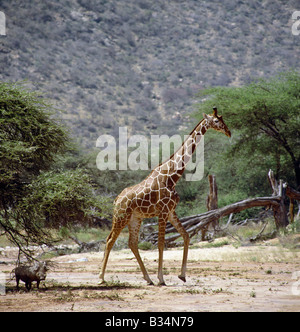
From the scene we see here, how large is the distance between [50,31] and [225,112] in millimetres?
42558

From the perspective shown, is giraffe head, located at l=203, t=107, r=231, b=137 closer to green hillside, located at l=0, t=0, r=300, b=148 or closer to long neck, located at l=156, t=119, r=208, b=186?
long neck, located at l=156, t=119, r=208, b=186

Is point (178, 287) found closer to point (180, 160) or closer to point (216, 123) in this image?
point (180, 160)

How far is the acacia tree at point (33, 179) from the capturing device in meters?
9.76

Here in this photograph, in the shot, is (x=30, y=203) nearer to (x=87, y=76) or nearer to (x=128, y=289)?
(x=128, y=289)

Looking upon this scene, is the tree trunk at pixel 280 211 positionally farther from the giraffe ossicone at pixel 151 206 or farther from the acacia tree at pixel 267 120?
the giraffe ossicone at pixel 151 206

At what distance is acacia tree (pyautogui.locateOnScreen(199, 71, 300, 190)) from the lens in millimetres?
24359

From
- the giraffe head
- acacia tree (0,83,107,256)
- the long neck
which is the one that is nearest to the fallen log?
the long neck

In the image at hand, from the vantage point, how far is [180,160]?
10.9m

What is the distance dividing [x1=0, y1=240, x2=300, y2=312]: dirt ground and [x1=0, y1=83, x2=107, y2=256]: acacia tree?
140 centimetres

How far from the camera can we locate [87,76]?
58062 millimetres

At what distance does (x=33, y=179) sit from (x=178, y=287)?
3.87m

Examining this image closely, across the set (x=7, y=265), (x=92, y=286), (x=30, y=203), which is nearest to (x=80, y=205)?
(x=30, y=203)

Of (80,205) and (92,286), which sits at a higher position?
(80,205)

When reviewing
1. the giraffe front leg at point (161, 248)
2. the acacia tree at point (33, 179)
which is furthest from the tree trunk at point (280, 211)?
the acacia tree at point (33, 179)
